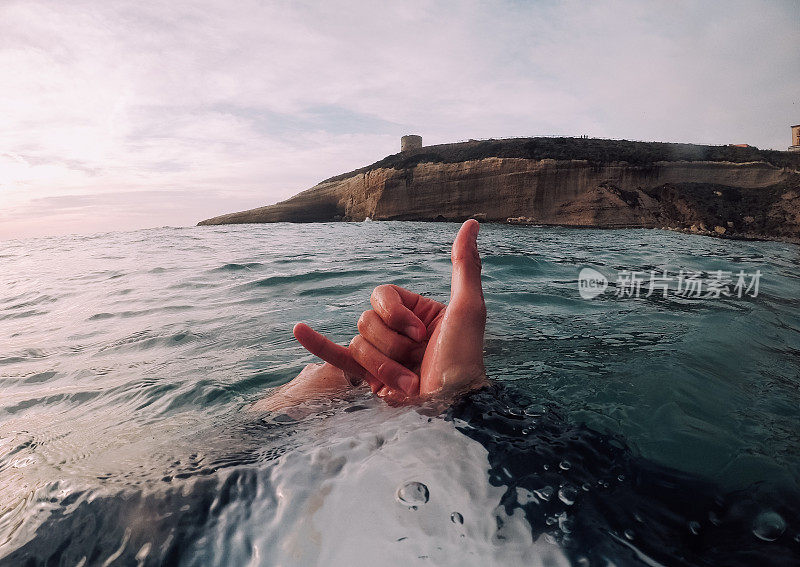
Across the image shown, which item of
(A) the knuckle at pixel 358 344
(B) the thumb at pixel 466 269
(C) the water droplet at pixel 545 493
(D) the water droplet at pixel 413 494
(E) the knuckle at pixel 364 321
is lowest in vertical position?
(C) the water droplet at pixel 545 493

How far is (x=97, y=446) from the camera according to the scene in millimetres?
1652

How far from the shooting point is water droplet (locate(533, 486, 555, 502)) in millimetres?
1060

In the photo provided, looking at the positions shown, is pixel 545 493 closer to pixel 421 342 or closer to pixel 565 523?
pixel 565 523

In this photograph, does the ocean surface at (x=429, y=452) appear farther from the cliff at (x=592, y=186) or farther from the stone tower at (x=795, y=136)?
the stone tower at (x=795, y=136)

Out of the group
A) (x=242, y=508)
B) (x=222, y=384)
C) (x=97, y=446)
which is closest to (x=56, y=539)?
(x=242, y=508)

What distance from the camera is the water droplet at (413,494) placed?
1.05 metres

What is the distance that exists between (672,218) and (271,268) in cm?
1625

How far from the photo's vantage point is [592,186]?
1836 centimetres

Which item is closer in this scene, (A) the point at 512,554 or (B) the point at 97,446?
(A) the point at 512,554

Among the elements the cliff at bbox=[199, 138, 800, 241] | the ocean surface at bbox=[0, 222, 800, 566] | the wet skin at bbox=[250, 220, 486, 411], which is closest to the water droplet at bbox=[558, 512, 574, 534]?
the ocean surface at bbox=[0, 222, 800, 566]

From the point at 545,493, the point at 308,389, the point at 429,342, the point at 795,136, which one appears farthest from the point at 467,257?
the point at 795,136

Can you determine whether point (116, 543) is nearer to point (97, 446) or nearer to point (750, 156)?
point (97, 446)

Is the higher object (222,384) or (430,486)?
(430,486)

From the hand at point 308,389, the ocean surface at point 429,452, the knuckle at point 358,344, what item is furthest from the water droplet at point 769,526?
the hand at point 308,389
